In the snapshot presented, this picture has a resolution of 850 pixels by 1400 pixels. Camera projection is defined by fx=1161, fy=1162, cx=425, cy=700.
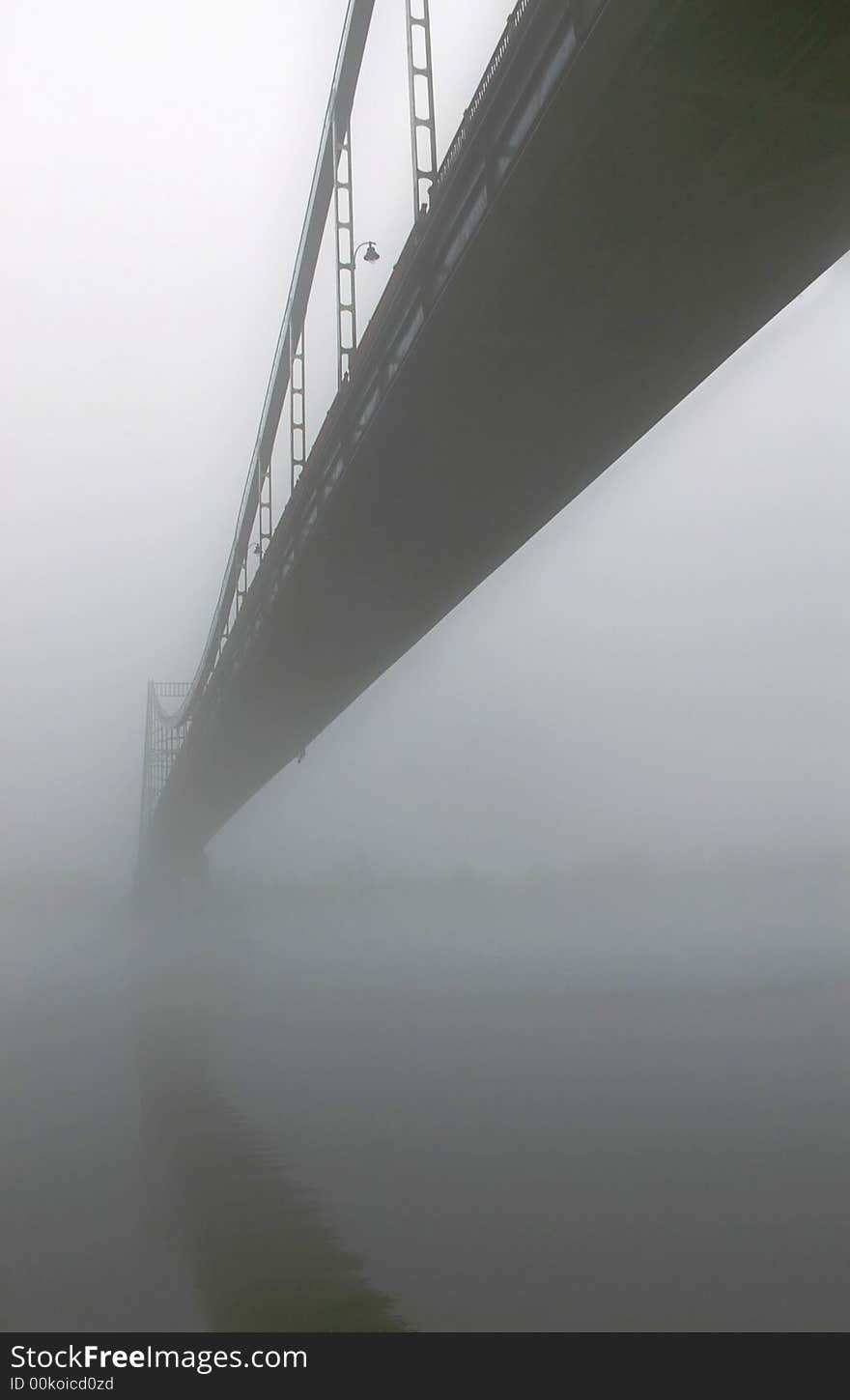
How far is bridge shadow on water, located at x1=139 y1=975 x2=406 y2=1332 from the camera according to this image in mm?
7973

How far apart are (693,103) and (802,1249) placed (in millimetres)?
8616

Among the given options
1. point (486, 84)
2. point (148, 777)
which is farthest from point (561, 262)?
point (148, 777)

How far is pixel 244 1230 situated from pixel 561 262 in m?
8.41

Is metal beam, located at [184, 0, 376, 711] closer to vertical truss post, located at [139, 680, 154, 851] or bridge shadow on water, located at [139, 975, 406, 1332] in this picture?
bridge shadow on water, located at [139, 975, 406, 1332]

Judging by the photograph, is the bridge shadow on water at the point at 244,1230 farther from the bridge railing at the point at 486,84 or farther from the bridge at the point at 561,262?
the bridge railing at the point at 486,84

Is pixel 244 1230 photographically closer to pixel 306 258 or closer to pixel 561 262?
pixel 561 262

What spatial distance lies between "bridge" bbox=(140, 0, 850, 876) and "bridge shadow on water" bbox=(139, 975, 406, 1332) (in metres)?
7.40

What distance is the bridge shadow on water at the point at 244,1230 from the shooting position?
314 inches

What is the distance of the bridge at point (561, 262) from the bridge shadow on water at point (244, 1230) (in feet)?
24.3

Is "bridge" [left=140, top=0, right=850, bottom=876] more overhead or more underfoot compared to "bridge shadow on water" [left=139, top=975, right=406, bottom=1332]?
more overhead

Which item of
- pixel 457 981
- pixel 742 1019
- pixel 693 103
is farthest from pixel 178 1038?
pixel 457 981

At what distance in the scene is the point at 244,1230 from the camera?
33.4 ft

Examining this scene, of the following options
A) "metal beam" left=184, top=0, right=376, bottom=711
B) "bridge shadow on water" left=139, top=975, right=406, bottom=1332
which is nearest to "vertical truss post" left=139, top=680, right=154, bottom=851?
"metal beam" left=184, top=0, right=376, bottom=711

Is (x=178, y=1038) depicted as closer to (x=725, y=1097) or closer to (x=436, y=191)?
(x=725, y=1097)
